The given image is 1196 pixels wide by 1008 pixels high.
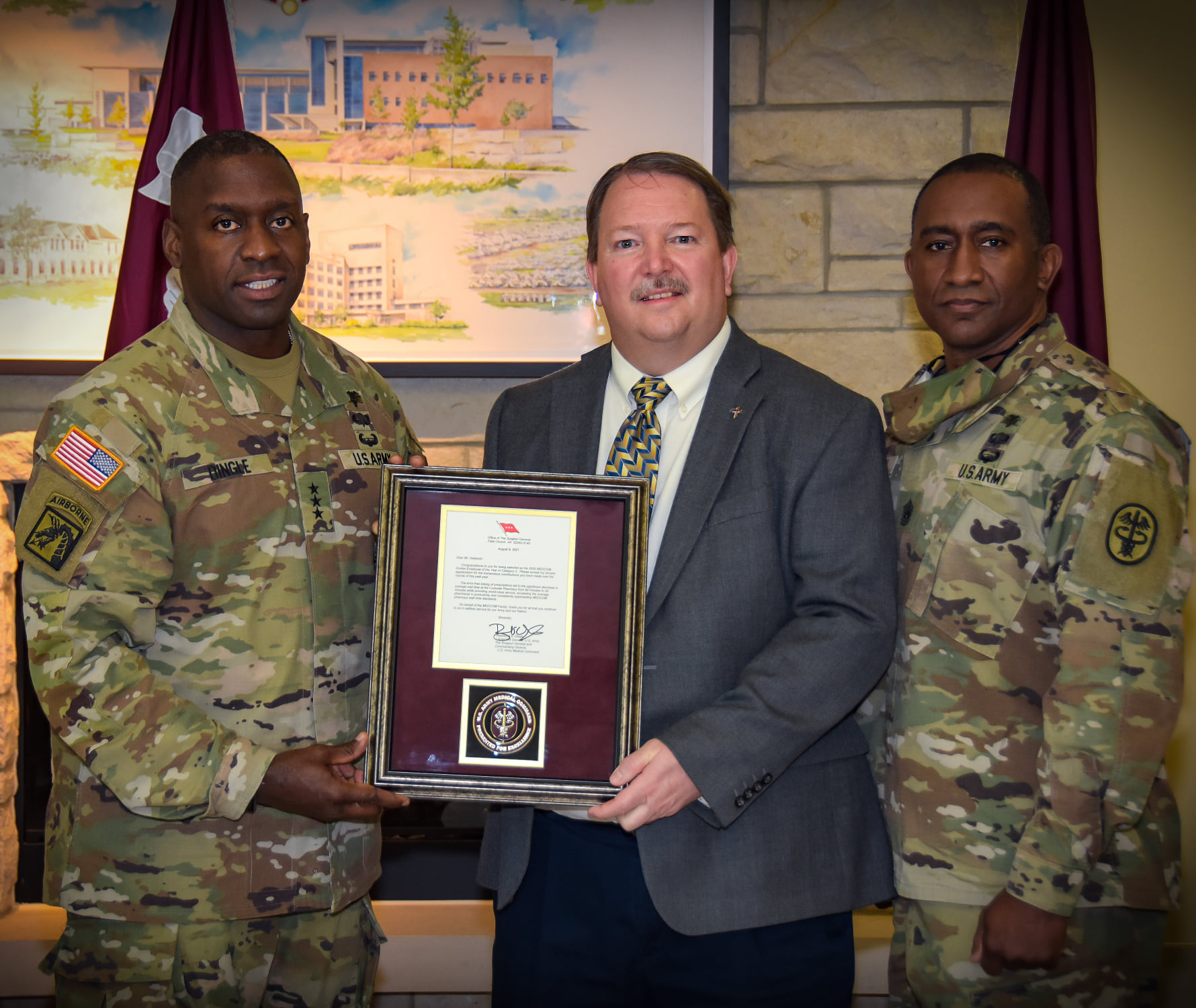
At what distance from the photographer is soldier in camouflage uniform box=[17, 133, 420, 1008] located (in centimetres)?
172

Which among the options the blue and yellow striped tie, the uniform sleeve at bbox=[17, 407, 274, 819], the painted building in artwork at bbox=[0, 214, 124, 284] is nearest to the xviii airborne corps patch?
the uniform sleeve at bbox=[17, 407, 274, 819]

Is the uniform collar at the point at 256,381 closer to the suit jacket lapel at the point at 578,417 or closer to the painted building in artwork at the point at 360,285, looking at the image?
the suit jacket lapel at the point at 578,417

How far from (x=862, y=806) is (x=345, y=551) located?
1133 mm

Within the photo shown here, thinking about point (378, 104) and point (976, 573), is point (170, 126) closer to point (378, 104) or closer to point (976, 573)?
point (378, 104)

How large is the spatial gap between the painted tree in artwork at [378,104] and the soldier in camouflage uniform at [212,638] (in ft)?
3.84

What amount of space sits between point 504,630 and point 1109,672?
1039 millimetres

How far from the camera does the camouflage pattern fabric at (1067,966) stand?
1.72 m

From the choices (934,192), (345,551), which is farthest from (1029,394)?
(345,551)

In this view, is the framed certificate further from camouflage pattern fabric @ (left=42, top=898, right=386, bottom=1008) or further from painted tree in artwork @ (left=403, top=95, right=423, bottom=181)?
painted tree in artwork @ (left=403, top=95, right=423, bottom=181)

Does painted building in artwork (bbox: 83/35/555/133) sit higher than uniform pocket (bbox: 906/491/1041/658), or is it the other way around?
painted building in artwork (bbox: 83/35/555/133)

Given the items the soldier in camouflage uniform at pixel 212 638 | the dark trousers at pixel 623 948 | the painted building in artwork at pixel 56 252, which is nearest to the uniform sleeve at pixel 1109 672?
the dark trousers at pixel 623 948

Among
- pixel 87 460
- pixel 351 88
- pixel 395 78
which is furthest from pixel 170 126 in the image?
pixel 87 460

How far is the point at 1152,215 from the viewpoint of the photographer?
311 cm

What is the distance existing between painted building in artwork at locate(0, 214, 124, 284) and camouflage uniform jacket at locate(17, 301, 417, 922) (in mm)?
1408
